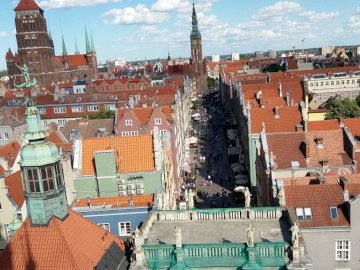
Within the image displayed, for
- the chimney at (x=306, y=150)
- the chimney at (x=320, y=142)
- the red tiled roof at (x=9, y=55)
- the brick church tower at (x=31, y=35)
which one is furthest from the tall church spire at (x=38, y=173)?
the red tiled roof at (x=9, y=55)

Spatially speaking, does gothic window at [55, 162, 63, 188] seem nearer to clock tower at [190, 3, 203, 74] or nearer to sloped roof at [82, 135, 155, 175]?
sloped roof at [82, 135, 155, 175]

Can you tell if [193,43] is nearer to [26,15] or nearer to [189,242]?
[26,15]

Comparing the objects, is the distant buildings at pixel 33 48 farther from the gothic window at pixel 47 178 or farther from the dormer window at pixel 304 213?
the gothic window at pixel 47 178

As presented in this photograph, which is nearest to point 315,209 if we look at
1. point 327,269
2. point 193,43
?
point 327,269

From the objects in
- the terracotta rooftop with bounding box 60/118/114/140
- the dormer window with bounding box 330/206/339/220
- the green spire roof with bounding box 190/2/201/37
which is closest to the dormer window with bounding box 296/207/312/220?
the dormer window with bounding box 330/206/339/220

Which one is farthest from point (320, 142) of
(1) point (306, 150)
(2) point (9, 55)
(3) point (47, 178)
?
(2) point (9, 55)

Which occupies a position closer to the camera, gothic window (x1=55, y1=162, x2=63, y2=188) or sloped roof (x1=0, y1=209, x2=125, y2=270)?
sloped roof (x1=0, y1=209, x2=125, y2=270)
